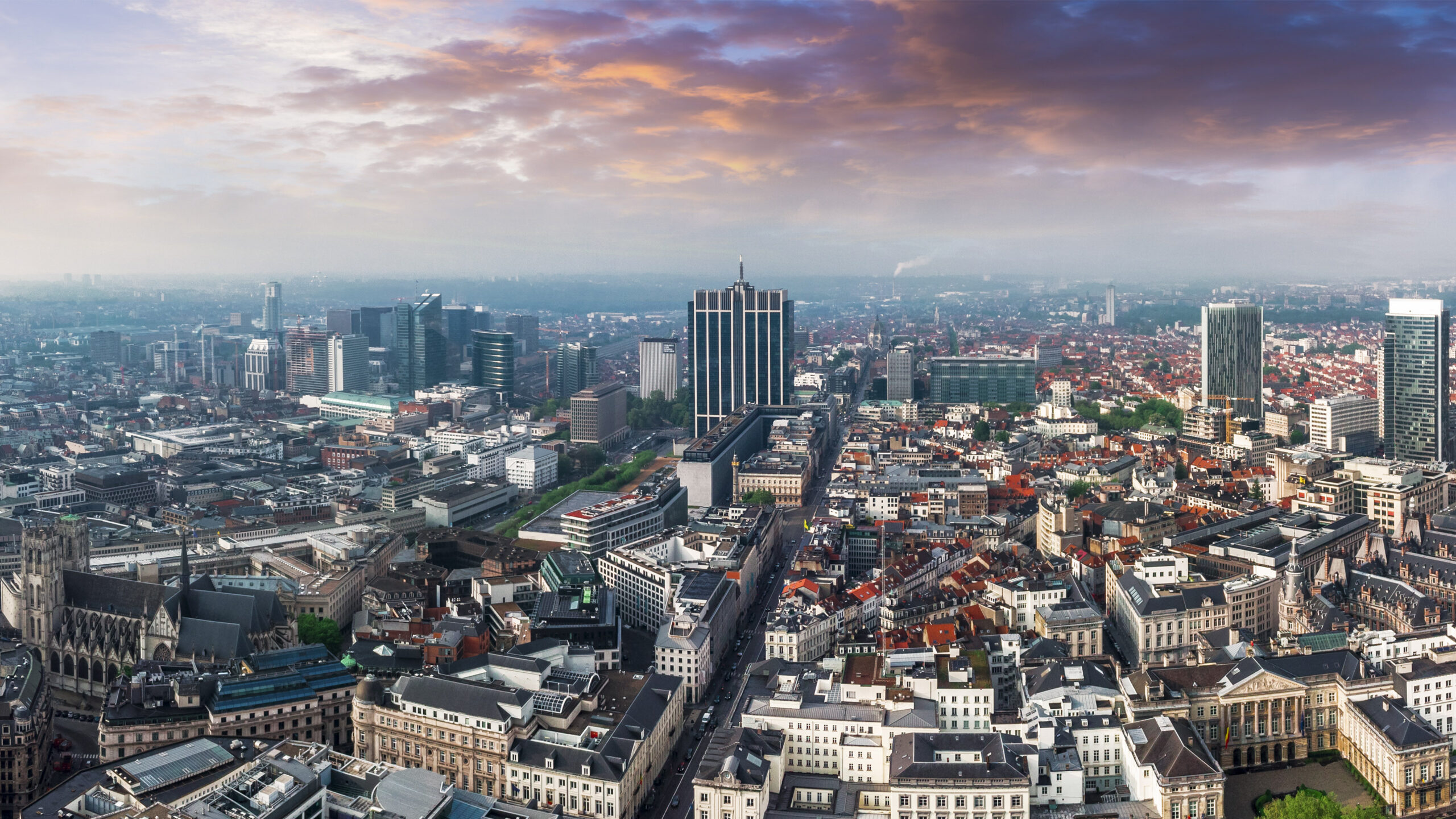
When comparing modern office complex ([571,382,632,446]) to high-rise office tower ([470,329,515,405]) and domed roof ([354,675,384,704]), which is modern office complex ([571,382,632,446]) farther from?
domed roof ([354,675,384,704])

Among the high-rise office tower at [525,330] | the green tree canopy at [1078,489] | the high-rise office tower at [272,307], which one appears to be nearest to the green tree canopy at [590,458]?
the green tree canopy at [1078,489]

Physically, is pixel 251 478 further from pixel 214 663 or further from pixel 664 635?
pixel 664 635

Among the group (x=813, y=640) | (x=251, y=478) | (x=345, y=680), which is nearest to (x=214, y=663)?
(x=345, y=680)

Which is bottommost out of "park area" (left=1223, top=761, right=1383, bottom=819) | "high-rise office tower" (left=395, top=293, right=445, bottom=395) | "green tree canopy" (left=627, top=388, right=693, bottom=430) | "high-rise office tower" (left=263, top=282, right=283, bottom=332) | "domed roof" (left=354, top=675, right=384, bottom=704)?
"park area" (left=1223, top=761, right=1383, bottom=819)

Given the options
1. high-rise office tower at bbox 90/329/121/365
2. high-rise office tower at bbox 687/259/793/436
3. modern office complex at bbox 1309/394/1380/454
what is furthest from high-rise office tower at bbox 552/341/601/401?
modern office complex at bbox 1309/394/1380/454

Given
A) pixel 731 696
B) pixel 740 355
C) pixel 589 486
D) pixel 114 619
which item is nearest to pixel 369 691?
pixel 731 696

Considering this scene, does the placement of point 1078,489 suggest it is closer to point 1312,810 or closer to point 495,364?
point 1312,810
